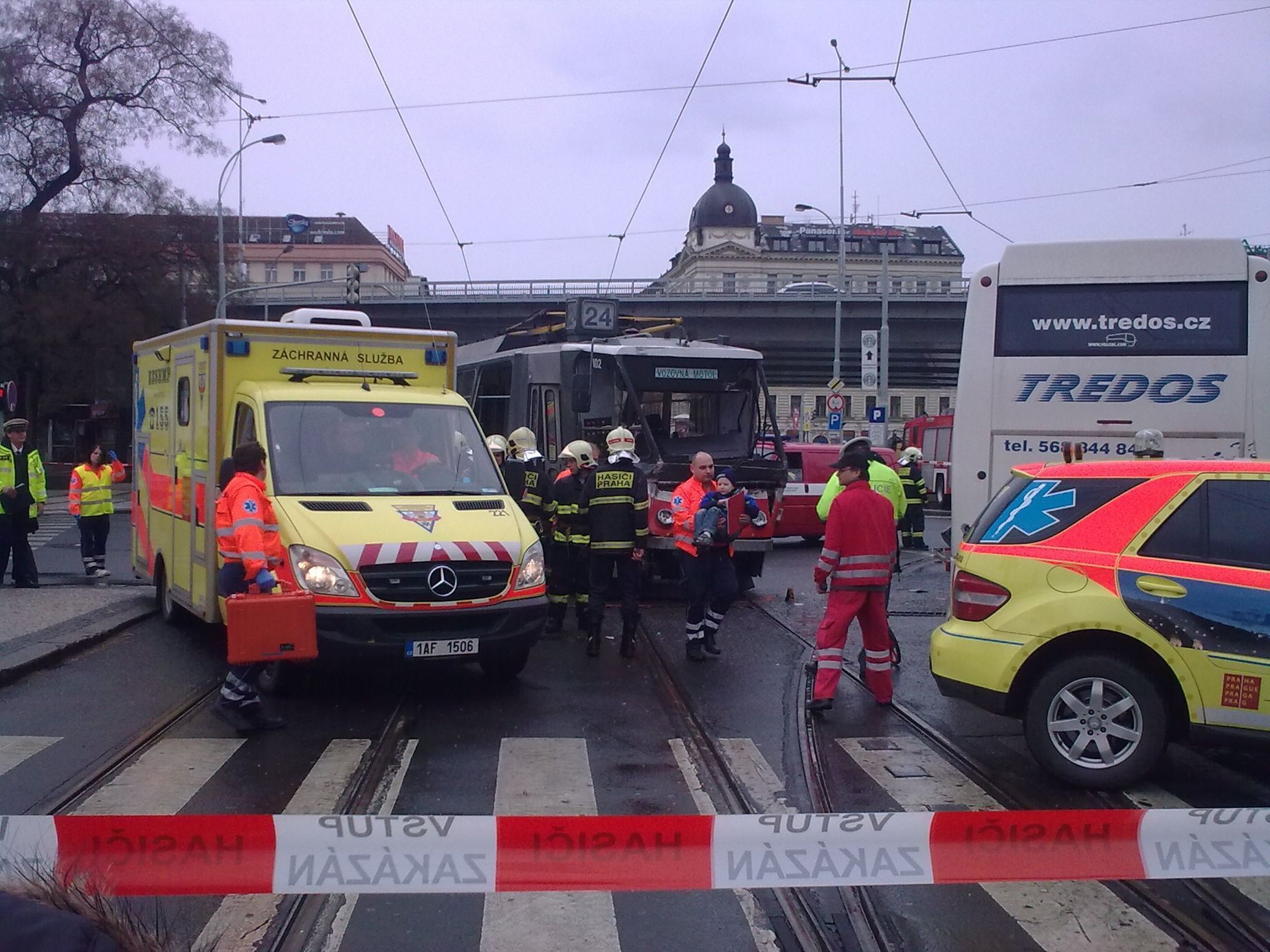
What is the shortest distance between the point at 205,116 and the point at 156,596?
32047mm

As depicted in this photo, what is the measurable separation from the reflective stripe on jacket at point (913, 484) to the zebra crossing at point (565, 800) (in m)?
10.4

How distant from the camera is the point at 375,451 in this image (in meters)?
9.16

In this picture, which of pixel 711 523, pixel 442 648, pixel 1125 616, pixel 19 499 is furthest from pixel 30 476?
pixel 1125 616

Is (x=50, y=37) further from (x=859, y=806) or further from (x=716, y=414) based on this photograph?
(x=859, y=806)

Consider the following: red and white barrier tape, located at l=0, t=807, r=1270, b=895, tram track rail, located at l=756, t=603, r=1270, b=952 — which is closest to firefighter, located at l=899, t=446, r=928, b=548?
tram track rail, located at l=756, t=603, r=1270, b=952

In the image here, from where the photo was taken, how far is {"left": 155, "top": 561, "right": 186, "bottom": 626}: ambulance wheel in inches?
442

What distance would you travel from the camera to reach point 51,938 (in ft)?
5.26

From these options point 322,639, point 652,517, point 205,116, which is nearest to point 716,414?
point 652,517

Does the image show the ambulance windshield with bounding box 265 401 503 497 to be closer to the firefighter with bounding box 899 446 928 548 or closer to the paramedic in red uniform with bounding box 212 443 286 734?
the paramedic in red uniform with bounding box 212 443 286 734

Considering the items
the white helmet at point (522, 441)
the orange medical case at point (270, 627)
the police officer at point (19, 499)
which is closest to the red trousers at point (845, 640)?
the orange medical case at point (270, 627)

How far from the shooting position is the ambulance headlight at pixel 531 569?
8367 millimetres

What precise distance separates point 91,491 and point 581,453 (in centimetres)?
743

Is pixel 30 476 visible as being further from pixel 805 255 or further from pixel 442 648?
pixel 805 255

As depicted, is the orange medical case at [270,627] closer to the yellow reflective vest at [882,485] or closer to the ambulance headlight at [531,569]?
the ambulance headlight at [531,569]
